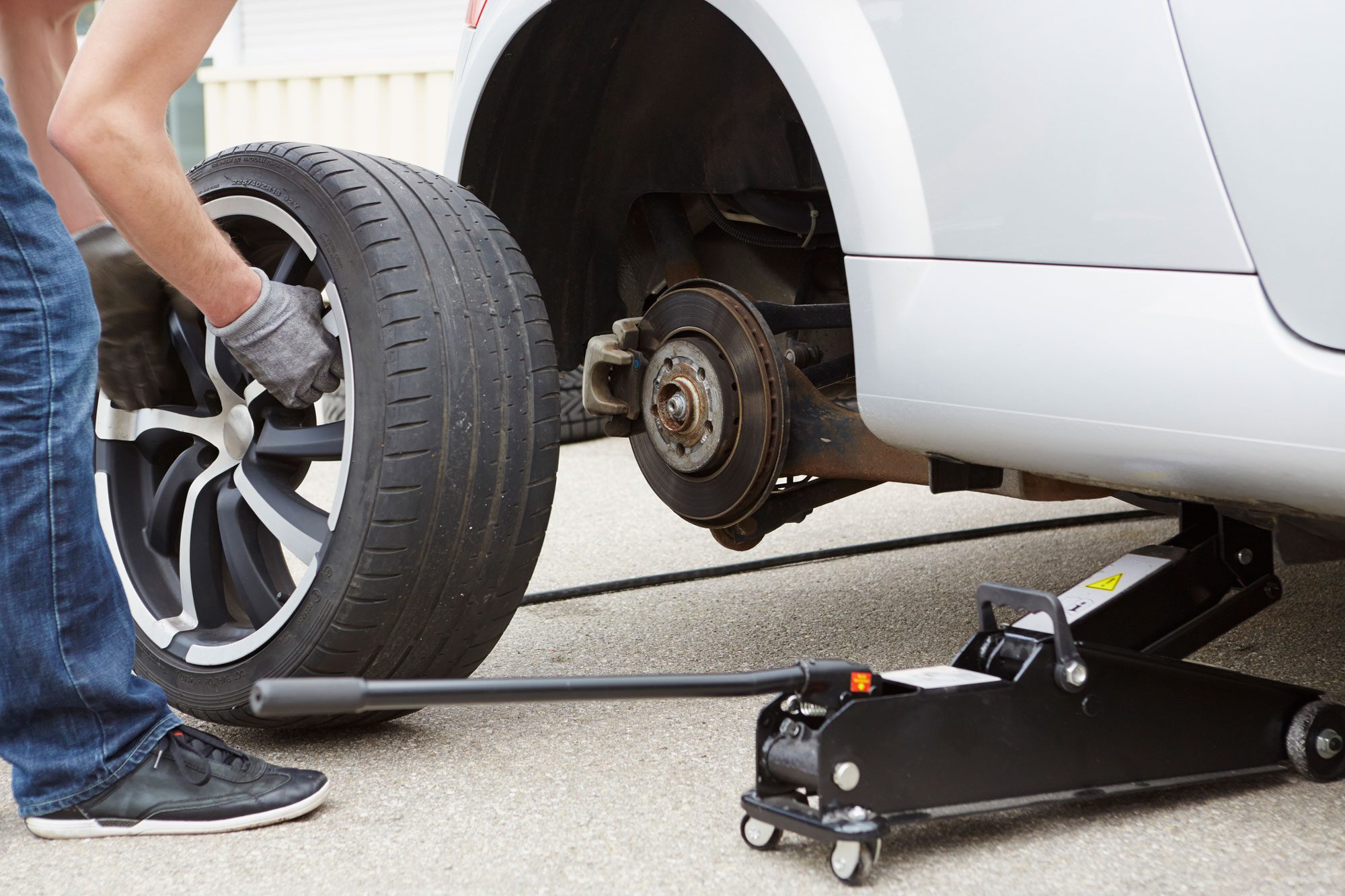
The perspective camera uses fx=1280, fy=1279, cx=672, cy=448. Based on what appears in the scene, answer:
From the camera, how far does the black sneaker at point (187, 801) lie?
136 centimetres

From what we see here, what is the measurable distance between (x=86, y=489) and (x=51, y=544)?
7 centimetres

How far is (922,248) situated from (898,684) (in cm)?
45

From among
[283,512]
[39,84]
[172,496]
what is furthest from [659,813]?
[39,84]

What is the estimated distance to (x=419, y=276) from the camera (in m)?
1.52

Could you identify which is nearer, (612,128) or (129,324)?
(129,324)

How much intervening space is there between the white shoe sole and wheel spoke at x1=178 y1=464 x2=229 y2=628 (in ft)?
1.30

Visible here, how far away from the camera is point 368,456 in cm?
149

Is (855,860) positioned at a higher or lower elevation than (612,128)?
lower

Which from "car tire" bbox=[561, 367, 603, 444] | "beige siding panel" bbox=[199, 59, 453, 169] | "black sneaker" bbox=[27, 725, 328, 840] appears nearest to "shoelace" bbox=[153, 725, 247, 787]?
"black sneaker" bbox=[27, 725, 328, 840]

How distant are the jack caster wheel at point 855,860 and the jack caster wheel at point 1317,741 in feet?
1.75

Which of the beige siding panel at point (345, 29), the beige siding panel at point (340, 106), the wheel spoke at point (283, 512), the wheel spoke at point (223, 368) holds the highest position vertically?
the beige siding panel at point (345, 29)

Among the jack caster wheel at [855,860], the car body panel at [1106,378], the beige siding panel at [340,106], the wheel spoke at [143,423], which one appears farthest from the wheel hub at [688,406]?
the beige siding panel at [340,106]

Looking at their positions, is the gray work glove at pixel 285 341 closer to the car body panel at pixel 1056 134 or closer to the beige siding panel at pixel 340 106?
the car body panel at pixel 1056 134

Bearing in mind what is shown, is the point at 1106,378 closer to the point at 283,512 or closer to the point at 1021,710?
the point at 1021,710
